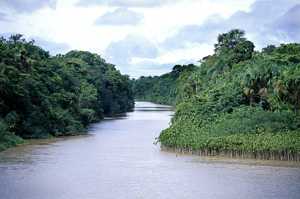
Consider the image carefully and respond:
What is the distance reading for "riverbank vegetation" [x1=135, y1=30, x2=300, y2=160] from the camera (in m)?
31.4

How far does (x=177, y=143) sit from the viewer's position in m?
34.5

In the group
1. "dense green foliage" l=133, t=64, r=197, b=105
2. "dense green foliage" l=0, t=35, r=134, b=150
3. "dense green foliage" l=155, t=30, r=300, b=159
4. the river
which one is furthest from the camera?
"dense green foliage" l=133, t=64, r=197, b=105

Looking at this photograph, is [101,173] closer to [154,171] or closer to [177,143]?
[154,171]

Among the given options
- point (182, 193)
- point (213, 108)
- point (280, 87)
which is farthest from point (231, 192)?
point (213, 108)

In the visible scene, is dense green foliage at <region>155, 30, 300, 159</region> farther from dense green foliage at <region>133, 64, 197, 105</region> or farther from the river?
dense green foliage at <region>133, 64, 197, 105</region>

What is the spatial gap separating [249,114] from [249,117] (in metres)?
0.47

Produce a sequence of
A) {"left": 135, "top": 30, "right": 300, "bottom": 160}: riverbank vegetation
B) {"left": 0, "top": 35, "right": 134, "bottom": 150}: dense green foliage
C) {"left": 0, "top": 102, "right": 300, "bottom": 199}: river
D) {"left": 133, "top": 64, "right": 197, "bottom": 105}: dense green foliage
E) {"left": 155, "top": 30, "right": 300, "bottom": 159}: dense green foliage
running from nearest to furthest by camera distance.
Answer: {"left": 0, "top": 102, "right": 300, "bottom": 199}: river
{"left": 135, "top": 30, "right": 300, "bottom": 160}: riverbank vegetation
{"left": 155, "top": 30, "right": 300, "bottom": 159}: dense green foliage
{"left": 0, "top": 35, "right": 134, "bottom": 150}: dense green foliage
{"left": 133, "top": 64, "right": 197, "bottom": 105}: dense green foliage

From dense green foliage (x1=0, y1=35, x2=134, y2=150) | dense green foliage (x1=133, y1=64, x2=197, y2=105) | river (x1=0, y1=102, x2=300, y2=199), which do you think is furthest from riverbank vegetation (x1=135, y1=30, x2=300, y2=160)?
dense green foliage (x1=133, y1=64, x2=197, y2=105)

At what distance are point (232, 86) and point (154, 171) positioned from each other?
1539 cm

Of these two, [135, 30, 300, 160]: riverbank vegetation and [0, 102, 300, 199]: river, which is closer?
[0, 102, 300, 199]: river

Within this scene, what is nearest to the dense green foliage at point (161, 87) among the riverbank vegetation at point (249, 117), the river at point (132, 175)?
the riverbank vegetation at point (249, 117)

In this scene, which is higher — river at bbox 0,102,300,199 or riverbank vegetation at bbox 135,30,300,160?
riverbank vegetation at bbox 135,30,300,160

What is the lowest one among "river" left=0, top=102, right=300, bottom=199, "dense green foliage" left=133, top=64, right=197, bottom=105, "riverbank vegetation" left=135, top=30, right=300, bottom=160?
"river" left=0, top=102, right=300, bottom=199

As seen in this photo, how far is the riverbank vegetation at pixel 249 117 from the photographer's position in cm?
3142
